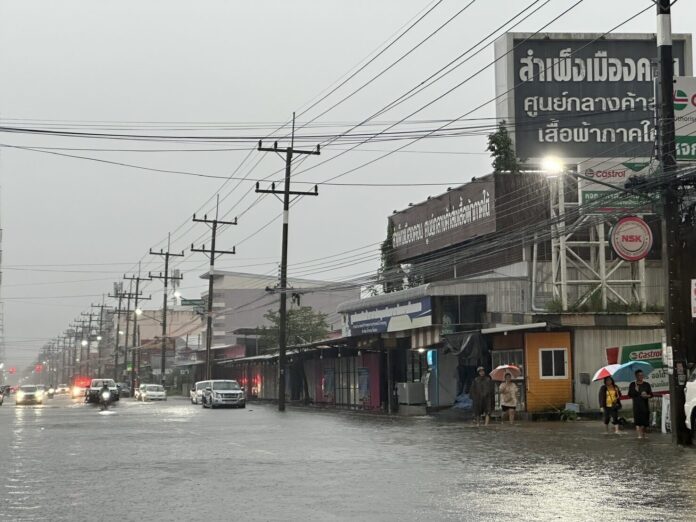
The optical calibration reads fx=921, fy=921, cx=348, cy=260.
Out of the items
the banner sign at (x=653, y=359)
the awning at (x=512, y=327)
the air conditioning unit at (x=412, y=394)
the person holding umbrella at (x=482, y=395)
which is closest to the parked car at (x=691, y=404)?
the banner sign at (x=653, y=359)

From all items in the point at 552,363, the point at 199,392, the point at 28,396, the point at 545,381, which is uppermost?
the point at 552,363

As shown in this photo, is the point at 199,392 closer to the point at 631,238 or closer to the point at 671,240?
the point at 631,238

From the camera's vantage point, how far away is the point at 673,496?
12.6m

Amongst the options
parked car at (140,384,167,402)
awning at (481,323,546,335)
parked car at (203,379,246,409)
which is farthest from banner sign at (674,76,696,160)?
parked car at (140,384,167,402)

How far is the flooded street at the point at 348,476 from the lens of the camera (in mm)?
11500

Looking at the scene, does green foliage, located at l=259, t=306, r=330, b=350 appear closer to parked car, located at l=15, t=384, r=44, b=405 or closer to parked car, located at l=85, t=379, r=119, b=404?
parked car, located at l=85, t=379, r=119, b=404

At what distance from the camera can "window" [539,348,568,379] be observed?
32.7 meters

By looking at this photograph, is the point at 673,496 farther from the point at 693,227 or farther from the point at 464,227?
the point at 464,227

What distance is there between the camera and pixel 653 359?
26750 millimetres

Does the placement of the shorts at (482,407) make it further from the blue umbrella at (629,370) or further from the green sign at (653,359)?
the blue umbrella at (629,370)

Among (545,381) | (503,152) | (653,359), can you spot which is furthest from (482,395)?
(503,152)

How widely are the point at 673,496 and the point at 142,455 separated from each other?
442 inches

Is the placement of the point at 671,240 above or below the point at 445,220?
below

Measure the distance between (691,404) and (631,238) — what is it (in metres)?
6.48
